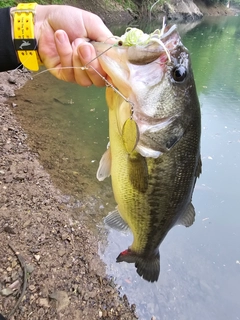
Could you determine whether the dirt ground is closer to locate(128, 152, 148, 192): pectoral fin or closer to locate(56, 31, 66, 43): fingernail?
locate(128, 152, 148, 192): pectoral fin

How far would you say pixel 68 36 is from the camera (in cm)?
176

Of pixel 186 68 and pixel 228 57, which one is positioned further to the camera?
pixel 228 57

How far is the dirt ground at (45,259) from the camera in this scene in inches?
110

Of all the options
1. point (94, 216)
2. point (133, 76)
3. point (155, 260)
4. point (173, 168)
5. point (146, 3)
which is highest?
point (133, 76)

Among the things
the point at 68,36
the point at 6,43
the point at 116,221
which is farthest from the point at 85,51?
the point at 116,221

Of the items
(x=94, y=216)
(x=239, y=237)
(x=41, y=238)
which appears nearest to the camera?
(x=41, y=238)

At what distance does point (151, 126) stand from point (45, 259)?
216 centimetres

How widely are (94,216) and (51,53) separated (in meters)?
2.69

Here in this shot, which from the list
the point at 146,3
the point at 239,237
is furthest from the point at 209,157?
the point at 146,3

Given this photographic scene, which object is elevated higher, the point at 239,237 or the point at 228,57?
the point at 239,237

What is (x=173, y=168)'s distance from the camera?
1.65 m

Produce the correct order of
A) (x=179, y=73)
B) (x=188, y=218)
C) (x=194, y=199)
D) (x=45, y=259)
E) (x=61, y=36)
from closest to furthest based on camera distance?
(x=179, y=73)
(x=61, y=36)
(x=188, y=218)
(x=45, y=259)
(x=194, y=199)

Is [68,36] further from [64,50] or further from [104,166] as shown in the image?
[104,166]

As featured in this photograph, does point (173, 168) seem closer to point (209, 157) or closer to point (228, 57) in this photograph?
point (209, 157)
